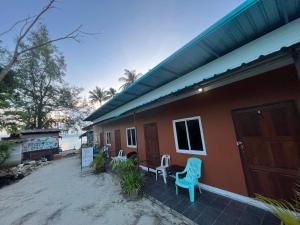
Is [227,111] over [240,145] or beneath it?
over

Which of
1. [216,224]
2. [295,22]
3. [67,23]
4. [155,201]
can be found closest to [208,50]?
[295,22]

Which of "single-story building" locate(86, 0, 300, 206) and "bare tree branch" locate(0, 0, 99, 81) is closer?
"single-story building" locate(86, 0, 300, 206)

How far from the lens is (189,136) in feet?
13.8

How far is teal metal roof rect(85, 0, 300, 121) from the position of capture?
82.8 inches

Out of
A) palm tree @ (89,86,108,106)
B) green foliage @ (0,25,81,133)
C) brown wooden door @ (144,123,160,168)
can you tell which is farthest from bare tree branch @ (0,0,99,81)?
palm tree @ (89,86,108,106)

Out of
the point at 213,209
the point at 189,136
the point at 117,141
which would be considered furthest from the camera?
the point at 117,141

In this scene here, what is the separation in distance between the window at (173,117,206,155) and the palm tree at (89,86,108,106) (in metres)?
22.5

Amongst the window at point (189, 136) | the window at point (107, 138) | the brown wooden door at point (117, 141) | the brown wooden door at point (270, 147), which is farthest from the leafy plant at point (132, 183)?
the window at point (107, 138)

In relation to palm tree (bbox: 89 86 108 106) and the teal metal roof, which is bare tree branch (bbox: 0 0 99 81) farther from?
palm tree (bbox: 89 86 108 106)

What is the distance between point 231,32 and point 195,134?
2.68m

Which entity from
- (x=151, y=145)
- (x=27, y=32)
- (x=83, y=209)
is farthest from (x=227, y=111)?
(x=27, y=32)

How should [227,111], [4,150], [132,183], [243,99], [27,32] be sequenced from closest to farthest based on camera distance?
[243,99] → [227,111] → [132,183] → [27,32] → [4,150]

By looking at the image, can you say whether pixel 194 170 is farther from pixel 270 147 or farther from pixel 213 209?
pixel 270 147

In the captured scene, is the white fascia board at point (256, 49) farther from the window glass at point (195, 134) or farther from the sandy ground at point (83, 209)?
the sandy ground at point (83, 209)
